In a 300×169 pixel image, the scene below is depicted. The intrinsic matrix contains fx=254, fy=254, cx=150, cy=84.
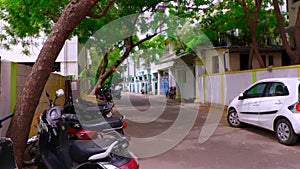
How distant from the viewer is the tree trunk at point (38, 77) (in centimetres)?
375

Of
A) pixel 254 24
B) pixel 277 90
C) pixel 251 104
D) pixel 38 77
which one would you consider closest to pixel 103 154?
pixel 38 77

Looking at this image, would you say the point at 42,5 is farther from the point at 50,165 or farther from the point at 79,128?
the point at 50,165

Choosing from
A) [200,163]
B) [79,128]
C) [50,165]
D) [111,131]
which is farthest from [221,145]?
[50,165]

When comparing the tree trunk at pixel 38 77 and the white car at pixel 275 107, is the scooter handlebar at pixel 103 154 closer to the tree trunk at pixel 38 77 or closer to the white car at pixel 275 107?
the tree trunk at pixel 38 77

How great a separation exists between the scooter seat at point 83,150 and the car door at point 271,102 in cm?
468

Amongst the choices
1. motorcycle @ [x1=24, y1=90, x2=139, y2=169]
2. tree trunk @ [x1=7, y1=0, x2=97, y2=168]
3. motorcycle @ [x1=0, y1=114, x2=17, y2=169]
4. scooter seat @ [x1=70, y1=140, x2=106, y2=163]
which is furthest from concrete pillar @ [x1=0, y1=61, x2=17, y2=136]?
motorcycle @ [x1=0, y1=114, x2=17, y2=169]

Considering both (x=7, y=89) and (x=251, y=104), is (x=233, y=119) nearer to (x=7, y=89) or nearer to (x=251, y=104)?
(x=251, y=104)

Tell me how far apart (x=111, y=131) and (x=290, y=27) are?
1168 cm

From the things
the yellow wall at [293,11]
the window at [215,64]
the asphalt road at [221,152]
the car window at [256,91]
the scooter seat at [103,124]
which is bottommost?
the asphalt road at [221,152]

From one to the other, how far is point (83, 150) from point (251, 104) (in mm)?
5340

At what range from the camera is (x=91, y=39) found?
1366 cm

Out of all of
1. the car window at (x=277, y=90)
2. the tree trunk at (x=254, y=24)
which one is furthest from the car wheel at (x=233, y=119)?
the tree trunk at (x=254, y=24)

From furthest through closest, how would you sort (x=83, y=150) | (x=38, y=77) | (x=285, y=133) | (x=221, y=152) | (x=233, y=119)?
1. (x=233, y=119)
2. (x=285, y=133)
3. (x=221, y=152)
4. (x=38, y=77)
5. (x=83, y=150)

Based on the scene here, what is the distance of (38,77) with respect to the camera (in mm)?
3756
